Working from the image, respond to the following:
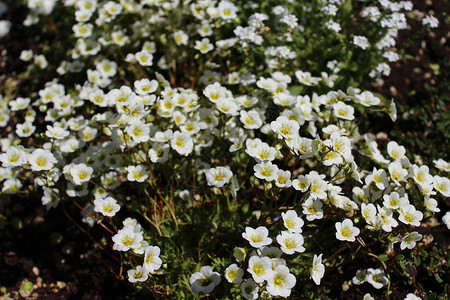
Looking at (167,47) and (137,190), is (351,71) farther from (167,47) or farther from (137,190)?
(137,190)

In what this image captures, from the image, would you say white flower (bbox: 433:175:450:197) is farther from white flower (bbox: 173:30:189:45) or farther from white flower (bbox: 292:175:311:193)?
white flower (bbox: 173:30:189:45)

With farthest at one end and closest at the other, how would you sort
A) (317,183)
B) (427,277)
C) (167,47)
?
(167,47) < (427,277) < (317,183)

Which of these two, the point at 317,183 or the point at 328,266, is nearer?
the point at 317,183

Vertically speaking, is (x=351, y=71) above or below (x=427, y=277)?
above

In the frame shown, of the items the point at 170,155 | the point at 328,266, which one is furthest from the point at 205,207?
the point at 328,266

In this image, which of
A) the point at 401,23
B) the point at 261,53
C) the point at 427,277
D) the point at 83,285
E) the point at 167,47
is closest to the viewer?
the point at 427,277

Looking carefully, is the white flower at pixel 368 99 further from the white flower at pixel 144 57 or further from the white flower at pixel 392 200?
the white flower at pixel 144 57
